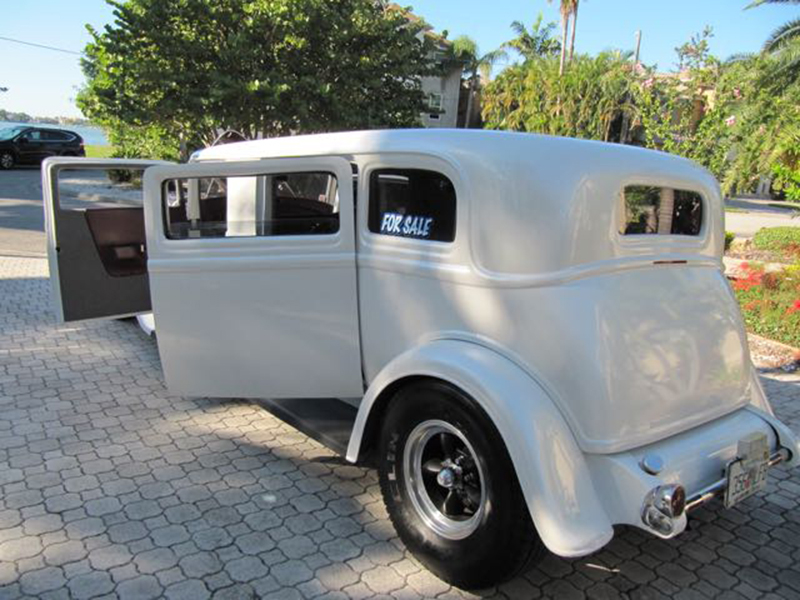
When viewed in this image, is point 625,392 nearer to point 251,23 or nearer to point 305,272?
point 305,272

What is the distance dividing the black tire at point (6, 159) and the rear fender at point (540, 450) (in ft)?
82.4

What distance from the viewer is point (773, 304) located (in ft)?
22.4

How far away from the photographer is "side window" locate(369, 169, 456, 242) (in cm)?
272

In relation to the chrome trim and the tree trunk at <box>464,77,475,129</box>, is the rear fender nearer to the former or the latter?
the chrome trim

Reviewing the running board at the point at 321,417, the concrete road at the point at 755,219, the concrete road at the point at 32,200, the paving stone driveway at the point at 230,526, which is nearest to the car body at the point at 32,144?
the concrete road at the point at 32,200

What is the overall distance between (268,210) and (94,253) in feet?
6.30

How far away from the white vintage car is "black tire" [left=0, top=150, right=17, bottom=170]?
2344cm

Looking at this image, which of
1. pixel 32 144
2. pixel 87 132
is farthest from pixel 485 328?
pixel 87 132

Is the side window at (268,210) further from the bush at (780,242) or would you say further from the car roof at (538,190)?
the bush at (780,242)

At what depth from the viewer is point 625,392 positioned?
235 centimetres

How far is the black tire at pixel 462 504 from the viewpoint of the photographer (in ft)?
7.62

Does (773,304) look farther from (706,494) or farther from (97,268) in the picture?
(97,268)

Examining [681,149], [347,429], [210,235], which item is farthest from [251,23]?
[347,429]

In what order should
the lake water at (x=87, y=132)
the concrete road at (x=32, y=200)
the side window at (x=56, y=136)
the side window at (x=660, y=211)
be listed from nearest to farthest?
the side window at (x=660, y=211) < the concrete road at (x=32, y=200) < the side window at (x=56, y=136) < the lake water at (x=87, y=132)
